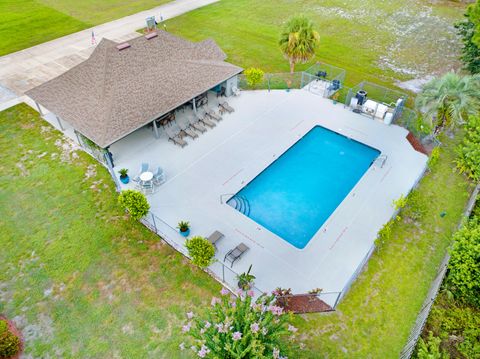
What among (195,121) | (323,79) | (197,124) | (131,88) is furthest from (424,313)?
(131,88)

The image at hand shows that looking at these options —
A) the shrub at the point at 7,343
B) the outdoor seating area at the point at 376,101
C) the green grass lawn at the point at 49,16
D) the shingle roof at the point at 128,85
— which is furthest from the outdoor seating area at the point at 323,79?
the green grass lawn at the point at 49,16

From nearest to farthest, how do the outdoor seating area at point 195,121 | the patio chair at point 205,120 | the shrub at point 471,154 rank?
1. the shrub at point 471,154
2. the outdoor seating area at point 195,121
3. the patio chair at point 205,120

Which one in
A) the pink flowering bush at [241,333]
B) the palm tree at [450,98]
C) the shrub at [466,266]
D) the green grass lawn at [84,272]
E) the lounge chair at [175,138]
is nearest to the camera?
the pink flowering bush at [241,333]

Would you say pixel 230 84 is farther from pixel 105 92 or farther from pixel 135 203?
pixel 135 203

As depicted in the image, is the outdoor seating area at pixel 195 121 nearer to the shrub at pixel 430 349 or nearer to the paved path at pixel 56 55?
the paved path at pixel 56 55

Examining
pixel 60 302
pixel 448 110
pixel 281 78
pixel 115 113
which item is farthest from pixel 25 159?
pixel 448 110

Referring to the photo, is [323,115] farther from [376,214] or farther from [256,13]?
[256,13]
